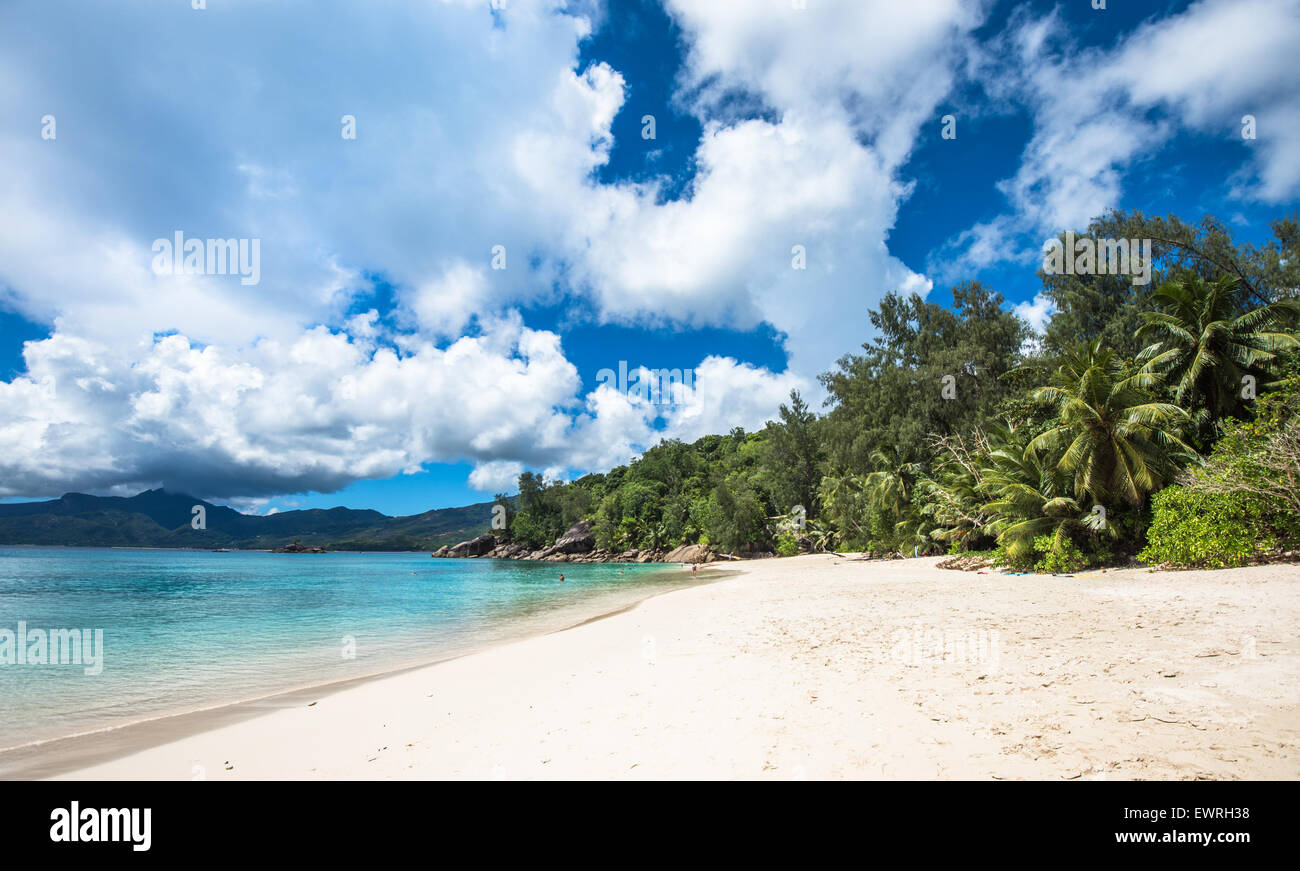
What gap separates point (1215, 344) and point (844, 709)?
2365 centimetres

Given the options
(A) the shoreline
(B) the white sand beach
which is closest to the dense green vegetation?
(B) the white sand beach

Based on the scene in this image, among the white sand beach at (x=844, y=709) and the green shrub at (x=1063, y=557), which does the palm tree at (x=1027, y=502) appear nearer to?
the green shrub at (x=1063, y=557)

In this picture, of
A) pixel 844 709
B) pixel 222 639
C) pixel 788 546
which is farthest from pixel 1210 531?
pixel 788 546

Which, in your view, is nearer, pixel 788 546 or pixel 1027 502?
pixel 1027 502

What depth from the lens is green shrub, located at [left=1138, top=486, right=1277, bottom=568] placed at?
14.0 metres

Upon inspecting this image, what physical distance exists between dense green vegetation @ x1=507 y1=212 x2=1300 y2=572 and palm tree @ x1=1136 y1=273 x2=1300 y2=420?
56 mm

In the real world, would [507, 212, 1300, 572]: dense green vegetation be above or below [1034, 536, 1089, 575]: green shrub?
above

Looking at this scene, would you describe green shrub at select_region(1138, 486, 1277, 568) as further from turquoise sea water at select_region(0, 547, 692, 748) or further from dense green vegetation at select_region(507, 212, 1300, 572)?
turquoise sea water at select_region(0, 547, 692, 748)

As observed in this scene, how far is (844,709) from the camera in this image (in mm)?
5117

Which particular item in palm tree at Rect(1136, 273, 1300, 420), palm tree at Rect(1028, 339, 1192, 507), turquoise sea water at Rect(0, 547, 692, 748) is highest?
palm tree at Rect(1136, 273, 1300, 420)

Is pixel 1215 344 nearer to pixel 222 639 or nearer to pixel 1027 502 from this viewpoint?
pixel 1027 502

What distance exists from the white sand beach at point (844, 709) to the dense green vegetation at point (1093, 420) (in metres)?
6.05
